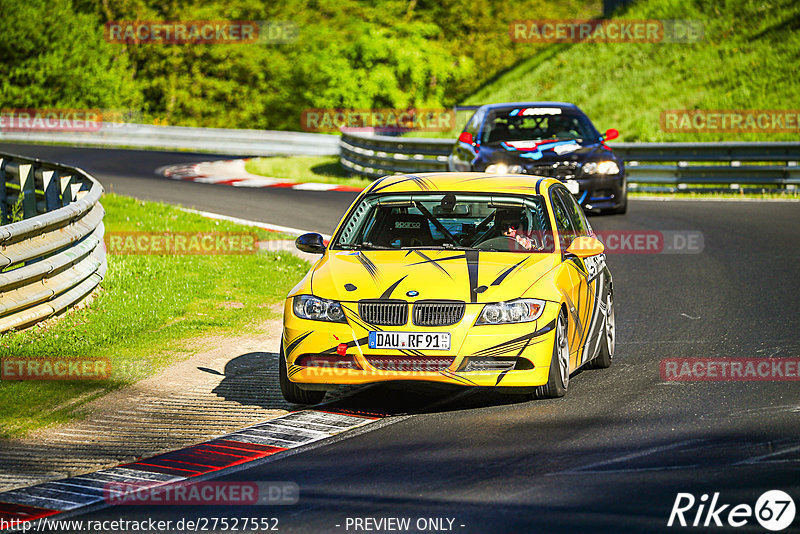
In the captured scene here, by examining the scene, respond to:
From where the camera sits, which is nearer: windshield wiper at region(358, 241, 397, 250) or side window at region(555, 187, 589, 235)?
windshield wiper at region(358, 241, 397, 250)

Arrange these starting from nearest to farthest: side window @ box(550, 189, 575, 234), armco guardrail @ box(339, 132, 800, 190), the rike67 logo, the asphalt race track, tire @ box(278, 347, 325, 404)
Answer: the rike67 logo < the asphalt race track < tire @ box(278, 347, 325, 404) < side window @ box(550, 189, 575, 234) < armco guardrail @ box(339, 132, 800, 190)

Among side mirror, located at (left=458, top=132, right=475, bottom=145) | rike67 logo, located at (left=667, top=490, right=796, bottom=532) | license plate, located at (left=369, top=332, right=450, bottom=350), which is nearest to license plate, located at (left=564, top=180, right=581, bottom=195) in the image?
side mirror, located at (left=458, top=132, right=475, bottom=145)

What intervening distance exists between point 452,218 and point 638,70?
29766mm

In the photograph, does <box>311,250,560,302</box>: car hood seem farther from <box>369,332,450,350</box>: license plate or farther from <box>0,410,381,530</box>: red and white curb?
<box>0,410,381,530</box>: red and white curb

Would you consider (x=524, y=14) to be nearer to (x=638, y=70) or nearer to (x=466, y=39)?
(x=466, y=39)

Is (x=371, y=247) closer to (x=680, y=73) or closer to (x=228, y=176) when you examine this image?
(x=228, y=176)

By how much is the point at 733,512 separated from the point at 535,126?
13.6 m

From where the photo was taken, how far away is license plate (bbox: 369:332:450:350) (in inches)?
299

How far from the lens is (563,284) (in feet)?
27.2

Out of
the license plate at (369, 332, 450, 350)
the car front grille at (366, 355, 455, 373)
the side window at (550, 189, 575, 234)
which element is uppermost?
the side window at (550, 189, 575, 234)

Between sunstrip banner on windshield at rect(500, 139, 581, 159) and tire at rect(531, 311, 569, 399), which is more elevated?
sunstrip banner on windshield at rect(500, 139, 581, 159)

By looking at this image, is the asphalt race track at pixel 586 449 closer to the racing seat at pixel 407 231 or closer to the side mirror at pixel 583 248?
the side mirror at pixel 583 248

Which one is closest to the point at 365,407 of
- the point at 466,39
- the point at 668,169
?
the point at 668,169

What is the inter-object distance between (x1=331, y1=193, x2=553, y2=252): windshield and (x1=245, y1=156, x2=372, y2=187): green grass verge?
1754 centimetres
